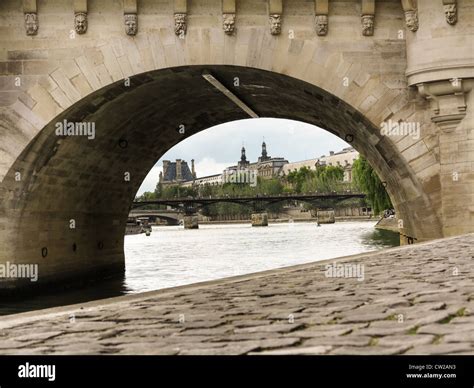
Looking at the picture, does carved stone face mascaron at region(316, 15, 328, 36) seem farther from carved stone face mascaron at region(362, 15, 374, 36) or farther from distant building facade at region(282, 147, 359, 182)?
distant building facade at region(282, 147, 359, 182)

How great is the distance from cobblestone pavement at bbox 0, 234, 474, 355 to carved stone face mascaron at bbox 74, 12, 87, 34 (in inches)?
395

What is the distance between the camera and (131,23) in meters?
16.6

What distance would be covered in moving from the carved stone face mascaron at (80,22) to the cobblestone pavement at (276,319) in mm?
10033

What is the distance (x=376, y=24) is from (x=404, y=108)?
1.94 meters

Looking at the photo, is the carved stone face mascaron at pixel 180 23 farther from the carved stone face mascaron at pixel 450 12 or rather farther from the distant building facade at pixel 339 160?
the distant building facade at pixel 339 160

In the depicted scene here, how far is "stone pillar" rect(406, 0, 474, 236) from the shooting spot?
15398mm

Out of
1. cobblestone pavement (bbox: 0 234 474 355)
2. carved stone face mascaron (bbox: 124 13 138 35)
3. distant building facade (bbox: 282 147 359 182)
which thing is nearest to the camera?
cobblestone pavement (bbox: 0 234 474 355)

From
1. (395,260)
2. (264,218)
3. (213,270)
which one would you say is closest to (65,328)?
(395,260)

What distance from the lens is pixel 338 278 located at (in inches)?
329

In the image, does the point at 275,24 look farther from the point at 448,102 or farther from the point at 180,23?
the point at 448,102

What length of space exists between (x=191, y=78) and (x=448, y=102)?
6.04 meters

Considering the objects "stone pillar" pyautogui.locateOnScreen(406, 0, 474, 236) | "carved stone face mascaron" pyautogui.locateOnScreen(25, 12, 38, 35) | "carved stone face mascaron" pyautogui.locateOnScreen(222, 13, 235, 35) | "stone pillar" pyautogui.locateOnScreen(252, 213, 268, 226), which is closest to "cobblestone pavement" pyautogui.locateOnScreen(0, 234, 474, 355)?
"stone pillar" pyautogui.locateOnScreen(406, 0, 474, 236)

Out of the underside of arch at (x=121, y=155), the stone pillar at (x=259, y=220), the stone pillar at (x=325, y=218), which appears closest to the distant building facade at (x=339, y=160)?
the stone pillar at (x=325, y=218)
